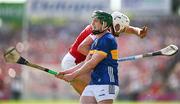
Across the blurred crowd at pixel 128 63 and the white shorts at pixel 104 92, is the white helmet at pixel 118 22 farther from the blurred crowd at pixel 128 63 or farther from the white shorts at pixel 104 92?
the blurred crowd at pixel 128 63

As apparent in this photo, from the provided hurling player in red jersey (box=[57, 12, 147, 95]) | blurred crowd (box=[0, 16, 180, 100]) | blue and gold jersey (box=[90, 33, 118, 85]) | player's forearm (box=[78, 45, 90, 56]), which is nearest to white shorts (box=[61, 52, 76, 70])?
hurling player in red jersey (box=[57, 12, 147, 95])

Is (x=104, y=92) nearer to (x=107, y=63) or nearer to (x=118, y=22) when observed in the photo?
(x=107, y=63)

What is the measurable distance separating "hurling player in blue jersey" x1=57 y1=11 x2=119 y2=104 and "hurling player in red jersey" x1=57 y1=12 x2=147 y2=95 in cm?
46

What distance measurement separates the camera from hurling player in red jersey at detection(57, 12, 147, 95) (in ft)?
34.6

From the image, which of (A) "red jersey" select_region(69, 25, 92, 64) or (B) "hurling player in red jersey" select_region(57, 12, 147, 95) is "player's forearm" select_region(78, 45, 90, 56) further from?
(A) "red jersey" select_region(69, 25, 92, 64)

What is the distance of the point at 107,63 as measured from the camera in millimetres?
9914

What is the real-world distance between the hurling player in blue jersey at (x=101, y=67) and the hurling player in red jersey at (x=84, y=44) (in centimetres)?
46

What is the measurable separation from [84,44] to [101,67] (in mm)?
877

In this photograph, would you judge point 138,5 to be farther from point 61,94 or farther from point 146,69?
point 61,94

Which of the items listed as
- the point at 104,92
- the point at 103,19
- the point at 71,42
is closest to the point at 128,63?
the point at 71,42

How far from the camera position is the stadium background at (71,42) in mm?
30688

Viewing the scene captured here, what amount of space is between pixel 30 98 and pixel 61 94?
4.28 ft

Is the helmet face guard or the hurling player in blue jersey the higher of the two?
the helmet face guard

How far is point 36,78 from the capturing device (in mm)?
31656
